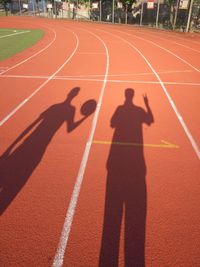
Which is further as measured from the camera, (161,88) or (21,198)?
(161,88)

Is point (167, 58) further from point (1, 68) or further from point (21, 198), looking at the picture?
point (21, 198)

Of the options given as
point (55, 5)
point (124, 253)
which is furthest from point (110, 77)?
point (55, 5)

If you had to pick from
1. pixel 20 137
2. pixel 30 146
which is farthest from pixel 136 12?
pixel 30 146

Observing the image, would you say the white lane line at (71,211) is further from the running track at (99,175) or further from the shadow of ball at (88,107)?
the shadow of ball at (88,107)

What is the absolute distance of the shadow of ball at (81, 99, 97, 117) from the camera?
8.34 m

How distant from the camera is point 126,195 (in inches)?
187

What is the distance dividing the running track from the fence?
2588cm

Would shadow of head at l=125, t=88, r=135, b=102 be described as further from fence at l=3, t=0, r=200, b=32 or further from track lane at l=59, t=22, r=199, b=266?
fence at l=3, t=0, r=200, b=32

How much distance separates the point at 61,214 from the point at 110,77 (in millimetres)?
9249

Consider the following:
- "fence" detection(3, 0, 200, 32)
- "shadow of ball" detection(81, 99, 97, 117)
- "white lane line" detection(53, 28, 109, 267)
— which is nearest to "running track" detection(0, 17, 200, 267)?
"white lane line" detection(53, 28, 109, 267)

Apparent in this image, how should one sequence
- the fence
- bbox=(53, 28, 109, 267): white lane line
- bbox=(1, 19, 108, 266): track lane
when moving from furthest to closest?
1. the fence
2. bbox=(1, 19, 108, 266): track lane
3. bbox=(53, 28, 109, 267): white lane line

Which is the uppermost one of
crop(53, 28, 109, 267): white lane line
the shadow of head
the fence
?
the fence

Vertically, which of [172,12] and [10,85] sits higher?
[172,12]

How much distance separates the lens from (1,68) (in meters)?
13.8
